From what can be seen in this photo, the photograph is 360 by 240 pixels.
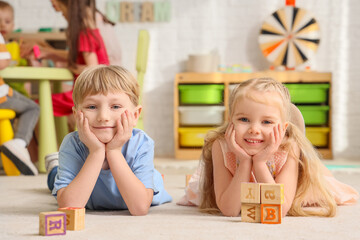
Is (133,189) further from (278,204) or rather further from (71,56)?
(71,56)

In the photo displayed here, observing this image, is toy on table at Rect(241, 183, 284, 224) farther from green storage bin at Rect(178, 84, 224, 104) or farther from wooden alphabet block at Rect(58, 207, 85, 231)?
green storage bin at Rect(178, 84, 224, 104)

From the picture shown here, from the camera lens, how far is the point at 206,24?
13.5 feet

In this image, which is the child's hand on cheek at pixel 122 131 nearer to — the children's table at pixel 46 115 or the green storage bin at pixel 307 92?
the children's table at pixel 46 115

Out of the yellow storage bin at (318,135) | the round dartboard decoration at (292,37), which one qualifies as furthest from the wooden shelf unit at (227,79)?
the round dartboard decoration at (292,37)

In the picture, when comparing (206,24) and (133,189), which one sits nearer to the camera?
(133,189)

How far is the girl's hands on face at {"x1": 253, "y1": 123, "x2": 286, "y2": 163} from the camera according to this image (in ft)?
4.11

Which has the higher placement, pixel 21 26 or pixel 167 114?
pixel 21 26

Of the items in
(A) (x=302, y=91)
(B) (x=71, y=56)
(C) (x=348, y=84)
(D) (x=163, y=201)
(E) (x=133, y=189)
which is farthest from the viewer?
(C) (x=348, y=84)

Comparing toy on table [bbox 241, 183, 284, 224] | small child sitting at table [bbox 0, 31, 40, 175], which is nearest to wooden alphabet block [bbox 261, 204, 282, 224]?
toy on table [bbox 241, 183, 284, 224]

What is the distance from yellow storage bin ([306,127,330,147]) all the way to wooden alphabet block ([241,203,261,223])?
253 centimetres

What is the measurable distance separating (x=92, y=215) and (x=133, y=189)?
17 cm

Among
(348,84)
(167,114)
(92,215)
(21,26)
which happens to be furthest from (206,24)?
(92,215)

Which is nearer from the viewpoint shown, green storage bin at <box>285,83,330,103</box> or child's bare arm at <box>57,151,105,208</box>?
child's bare arm at <box>57,151,105,208</box>

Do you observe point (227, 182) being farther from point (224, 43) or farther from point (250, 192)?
point (224, 43)
